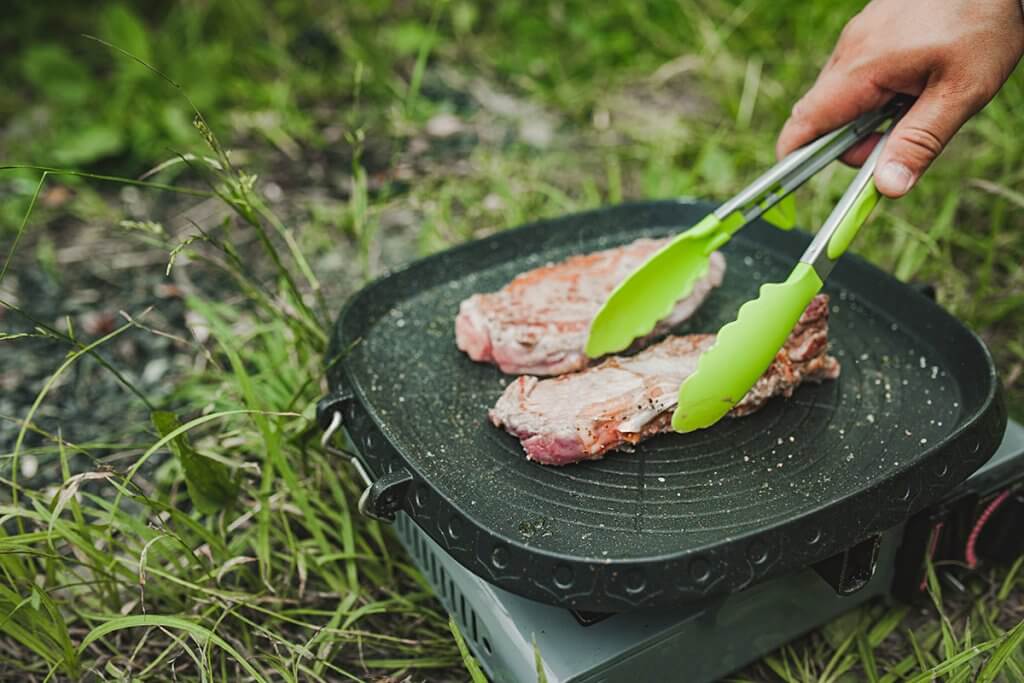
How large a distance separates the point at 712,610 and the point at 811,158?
3.29ft

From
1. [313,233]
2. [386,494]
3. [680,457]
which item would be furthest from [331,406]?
[313,233]

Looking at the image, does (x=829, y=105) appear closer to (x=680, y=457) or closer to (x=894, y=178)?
(x=894, y=178)

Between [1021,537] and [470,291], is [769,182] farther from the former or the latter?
[1021,537]

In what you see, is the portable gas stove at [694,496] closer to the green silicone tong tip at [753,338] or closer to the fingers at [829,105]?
the green silicone tong tip at [753,338]

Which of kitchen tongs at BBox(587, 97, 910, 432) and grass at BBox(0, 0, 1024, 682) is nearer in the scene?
kitchen tongs at BBox(587, 97, 910, 432)

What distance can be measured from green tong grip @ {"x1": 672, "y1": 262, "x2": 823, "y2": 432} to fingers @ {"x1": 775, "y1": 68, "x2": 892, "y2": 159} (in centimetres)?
54

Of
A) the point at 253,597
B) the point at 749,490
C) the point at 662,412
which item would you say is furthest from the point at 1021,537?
the point at 253,597

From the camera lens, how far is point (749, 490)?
1.59 meters

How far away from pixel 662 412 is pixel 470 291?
0.74 m

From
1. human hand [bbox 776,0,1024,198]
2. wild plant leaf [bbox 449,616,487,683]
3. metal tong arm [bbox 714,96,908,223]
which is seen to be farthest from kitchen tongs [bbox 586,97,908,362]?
wild plant leaf [bbox 449,616,487,683]

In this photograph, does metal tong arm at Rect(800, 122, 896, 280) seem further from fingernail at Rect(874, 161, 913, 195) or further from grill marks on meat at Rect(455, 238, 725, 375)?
grill marks on meat at Rect(455, 238, 725, 375)

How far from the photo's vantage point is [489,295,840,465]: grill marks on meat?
1652 mm

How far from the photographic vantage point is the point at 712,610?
1603mm

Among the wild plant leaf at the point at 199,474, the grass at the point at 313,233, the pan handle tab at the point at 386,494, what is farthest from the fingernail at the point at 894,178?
the wild plant leaf at the point at 199,474
